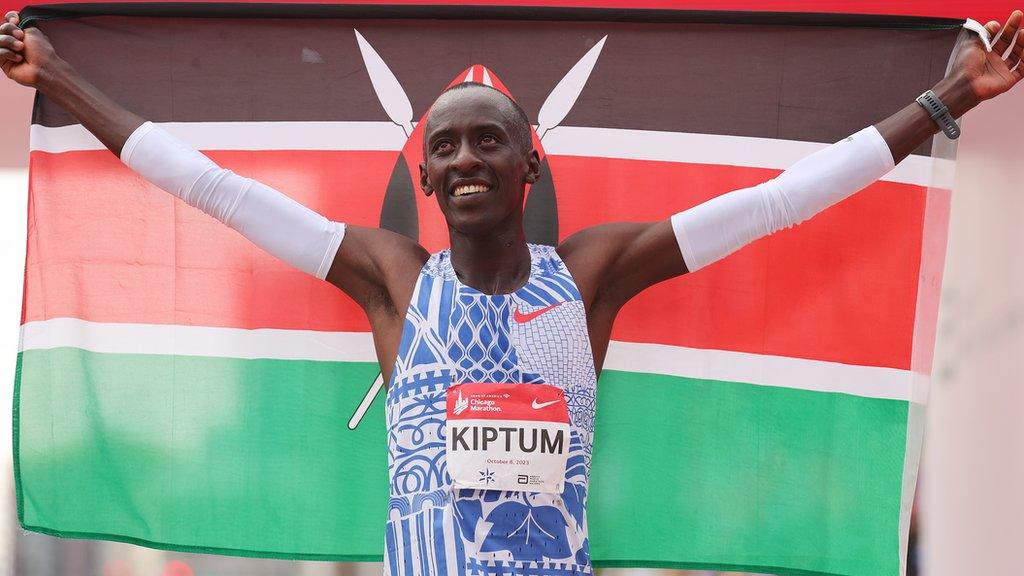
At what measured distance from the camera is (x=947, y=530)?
12.6 feet

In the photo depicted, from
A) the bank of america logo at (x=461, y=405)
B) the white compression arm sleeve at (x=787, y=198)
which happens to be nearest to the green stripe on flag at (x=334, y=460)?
the white compression arm sleeve at (x=787, y=198)

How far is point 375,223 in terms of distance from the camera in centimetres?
334

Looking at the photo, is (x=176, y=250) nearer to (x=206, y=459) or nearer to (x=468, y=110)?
(x=206, y=459)

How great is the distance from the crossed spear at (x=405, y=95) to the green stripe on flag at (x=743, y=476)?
2.38ft

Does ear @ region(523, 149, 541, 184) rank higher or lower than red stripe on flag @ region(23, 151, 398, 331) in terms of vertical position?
higher

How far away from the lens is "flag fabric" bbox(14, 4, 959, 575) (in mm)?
3234

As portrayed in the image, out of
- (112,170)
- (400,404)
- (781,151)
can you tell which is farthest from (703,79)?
(112,170)

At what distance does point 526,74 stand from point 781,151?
786 mm

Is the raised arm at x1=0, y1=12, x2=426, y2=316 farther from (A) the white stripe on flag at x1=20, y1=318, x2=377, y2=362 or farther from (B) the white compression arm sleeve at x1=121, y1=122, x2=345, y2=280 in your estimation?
(A) the white stripe on flag at x1=20, y1=318, x2=377, y2=362

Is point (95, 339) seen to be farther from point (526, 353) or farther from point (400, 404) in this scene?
point (526, 353)

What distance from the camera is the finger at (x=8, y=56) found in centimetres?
292

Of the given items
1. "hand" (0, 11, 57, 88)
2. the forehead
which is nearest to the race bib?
the forehead

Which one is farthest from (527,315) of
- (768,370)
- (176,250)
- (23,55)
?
(23,55)

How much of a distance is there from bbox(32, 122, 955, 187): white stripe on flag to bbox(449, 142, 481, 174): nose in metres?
0.71
